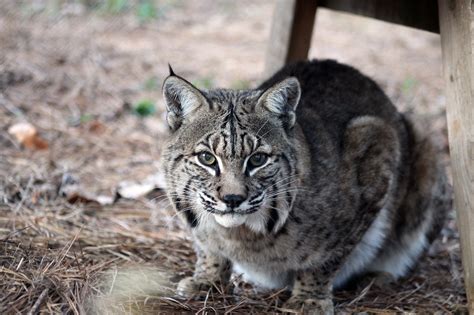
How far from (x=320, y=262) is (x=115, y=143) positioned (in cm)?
295

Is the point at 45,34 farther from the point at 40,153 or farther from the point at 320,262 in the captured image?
the point at 320,262

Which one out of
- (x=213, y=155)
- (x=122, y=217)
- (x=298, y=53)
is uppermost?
(x=213, y=155)

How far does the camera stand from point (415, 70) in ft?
29.7

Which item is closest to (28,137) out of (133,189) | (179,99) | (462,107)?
(133,189)

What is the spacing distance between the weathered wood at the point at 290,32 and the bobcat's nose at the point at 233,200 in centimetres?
212

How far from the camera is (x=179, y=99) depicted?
3803 millimetres

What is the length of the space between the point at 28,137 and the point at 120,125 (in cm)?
103

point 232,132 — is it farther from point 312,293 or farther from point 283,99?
point 312,293

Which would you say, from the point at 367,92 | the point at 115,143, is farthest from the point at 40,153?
the point at 367,92

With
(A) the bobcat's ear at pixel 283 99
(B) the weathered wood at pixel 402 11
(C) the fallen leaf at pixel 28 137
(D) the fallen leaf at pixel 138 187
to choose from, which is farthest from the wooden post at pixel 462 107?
(C) the fallen leaf at pixel 28 137

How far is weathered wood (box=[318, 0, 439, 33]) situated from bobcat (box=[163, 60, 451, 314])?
41cm

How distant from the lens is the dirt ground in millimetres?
3961

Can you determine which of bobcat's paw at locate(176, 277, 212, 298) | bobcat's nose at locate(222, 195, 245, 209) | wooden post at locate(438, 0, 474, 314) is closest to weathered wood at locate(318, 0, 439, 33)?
wooden post at locate(438, 0, 474, 314)

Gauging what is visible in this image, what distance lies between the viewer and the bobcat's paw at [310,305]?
4.01 meters
